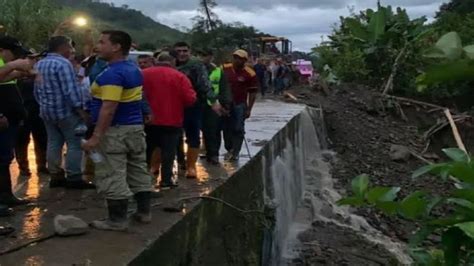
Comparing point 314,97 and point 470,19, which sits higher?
point 470,19

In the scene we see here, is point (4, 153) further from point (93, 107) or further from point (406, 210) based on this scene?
point (406, 210)

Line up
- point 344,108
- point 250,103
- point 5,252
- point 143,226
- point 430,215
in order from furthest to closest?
1. point 344,108
2. point 250,103
3. point 143,226
4. point 5,252
5. point 430,215

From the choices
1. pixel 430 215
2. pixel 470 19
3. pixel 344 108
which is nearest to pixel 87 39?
pixel 430 215

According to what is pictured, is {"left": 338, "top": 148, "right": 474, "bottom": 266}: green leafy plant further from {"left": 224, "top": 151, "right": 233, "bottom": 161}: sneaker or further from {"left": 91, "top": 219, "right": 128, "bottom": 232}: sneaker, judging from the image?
{"left": 224, "top": 151, "right": 233, "bottom": 161}: sneaker

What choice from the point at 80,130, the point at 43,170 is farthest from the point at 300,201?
the point at 80,130

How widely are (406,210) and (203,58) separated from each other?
743 centimetres

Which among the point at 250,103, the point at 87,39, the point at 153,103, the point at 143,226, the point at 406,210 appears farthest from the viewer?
the point at 250,103

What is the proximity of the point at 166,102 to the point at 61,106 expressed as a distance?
1.05 m

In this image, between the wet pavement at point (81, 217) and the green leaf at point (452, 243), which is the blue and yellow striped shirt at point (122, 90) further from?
the green leaf at point (452, 243)

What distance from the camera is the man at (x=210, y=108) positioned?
919cm

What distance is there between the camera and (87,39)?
8.05m

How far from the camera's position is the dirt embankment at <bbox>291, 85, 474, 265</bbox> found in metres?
12.7

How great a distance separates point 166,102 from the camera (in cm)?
743

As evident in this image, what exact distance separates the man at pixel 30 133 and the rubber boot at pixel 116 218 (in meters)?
2.92
